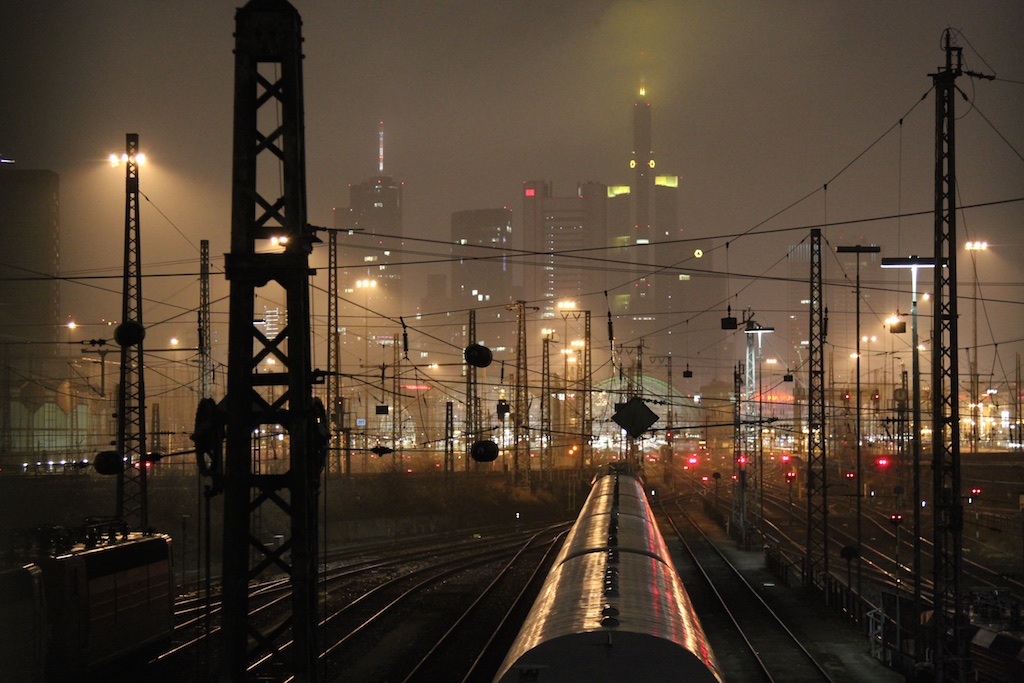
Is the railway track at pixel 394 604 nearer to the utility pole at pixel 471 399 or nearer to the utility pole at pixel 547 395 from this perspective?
the utility pole at pixel 547 395

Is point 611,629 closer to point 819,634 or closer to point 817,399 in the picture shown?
point 819,634

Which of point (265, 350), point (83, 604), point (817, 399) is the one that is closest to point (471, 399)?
point (817, 399)

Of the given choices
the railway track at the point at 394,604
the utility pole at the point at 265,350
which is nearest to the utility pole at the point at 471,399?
the railway track at the point at 394,604

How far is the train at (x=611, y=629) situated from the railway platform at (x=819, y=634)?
553 cm

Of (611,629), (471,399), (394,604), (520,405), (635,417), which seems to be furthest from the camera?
(520,405)

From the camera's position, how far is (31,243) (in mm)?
62375

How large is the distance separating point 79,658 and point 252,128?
372 inches

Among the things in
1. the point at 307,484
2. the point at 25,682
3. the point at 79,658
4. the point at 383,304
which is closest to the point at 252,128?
the point at 307,484

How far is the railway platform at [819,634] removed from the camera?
17312 mm

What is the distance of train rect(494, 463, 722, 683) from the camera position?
7.95 m

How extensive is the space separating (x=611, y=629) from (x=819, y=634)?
14.3m

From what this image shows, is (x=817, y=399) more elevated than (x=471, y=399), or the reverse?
(x=817, y=399)

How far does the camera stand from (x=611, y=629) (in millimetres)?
8133

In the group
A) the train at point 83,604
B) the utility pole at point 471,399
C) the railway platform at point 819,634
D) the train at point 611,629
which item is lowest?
the railway platform at point 819,634
